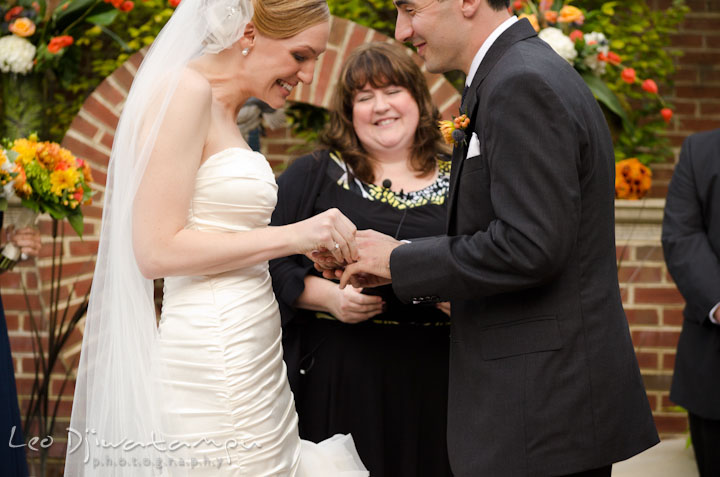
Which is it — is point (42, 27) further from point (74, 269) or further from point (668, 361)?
point (668, 361)

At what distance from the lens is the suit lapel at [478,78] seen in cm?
202

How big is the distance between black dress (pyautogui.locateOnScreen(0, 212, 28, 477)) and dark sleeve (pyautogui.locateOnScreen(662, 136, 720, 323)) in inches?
104

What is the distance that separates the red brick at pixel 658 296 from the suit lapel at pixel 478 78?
2591mm

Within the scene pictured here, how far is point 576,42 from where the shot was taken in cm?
434

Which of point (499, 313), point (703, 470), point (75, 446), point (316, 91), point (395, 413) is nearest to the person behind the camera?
point (499, 313)

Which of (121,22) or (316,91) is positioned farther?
(121,22)

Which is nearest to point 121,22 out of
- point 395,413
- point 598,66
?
point 598,66

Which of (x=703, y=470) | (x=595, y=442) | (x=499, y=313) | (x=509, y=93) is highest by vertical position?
(x=509, y=93)

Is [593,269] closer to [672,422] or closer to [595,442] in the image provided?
[595,442]

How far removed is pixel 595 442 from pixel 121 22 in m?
4.34

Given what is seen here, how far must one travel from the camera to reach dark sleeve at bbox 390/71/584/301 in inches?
70.9

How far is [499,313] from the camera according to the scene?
6.48ft

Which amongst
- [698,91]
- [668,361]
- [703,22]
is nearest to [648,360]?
[668,361]

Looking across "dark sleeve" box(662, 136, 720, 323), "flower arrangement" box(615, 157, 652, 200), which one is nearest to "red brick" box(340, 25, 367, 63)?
"flower arrangement" box(615, 157, 652, 200)
